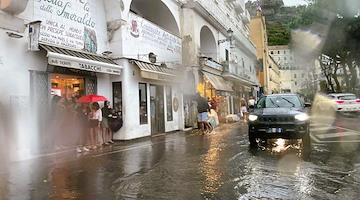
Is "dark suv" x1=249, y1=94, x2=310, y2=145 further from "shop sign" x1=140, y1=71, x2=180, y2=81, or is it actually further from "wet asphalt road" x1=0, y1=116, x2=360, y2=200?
"shop sign" x1=140, y1=71, x2=180, y2=81

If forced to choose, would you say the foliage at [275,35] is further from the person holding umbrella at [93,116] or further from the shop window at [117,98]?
the person holding umbrella at [93,116]

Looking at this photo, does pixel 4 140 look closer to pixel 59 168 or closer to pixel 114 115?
pixel 59 168

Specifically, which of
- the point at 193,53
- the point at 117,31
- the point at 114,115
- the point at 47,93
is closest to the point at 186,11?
the point at 193,53

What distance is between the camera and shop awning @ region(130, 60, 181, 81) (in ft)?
43.8

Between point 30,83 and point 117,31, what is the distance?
4791 millimetres

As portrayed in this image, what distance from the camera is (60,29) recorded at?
35.1 feet

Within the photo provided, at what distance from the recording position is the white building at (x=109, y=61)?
8.93 meters

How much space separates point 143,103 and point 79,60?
483 cm

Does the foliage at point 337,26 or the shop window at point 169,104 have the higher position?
the foliage at point 337,26

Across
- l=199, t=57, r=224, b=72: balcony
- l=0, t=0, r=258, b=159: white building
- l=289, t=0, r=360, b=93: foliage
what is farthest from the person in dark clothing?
l=289, t=0, r=360, b=93: foliage

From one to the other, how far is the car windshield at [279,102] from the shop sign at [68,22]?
709cm

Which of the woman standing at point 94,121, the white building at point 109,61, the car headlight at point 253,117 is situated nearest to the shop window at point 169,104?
the white building at point 109,61

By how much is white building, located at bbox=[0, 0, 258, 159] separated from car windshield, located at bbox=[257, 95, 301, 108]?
5.61 meters

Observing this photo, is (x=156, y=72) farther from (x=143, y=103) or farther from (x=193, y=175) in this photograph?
(x=193, y=175)
